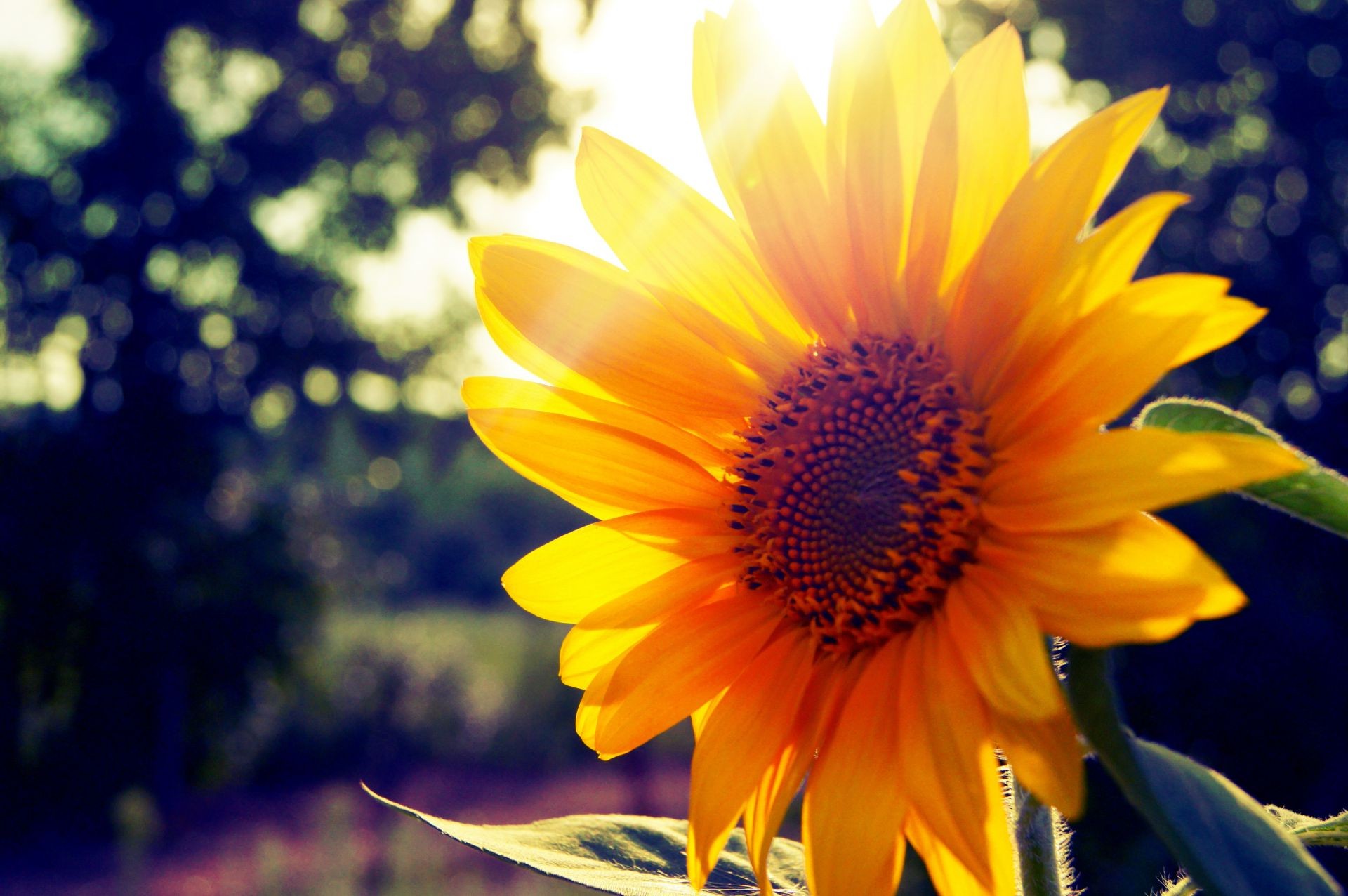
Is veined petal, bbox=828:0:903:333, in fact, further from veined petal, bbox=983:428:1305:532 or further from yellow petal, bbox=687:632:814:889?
yellow petal, bbox=687:632:814:889

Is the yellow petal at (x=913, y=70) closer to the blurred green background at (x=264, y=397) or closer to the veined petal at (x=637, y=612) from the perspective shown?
the veined petal at (x=637, y=612)

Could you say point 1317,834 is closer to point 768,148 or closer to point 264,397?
point 768,148

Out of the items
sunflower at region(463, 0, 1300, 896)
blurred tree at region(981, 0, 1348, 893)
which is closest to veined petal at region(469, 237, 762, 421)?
sunflower at region(463, 0, 1300, 896)

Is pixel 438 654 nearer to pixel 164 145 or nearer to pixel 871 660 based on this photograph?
pixel 164 145

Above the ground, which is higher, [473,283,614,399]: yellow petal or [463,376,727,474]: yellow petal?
[473,283,614,399]: yellow petal

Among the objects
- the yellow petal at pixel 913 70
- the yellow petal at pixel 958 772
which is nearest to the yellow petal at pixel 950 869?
the yellow petal at pixel 958 772

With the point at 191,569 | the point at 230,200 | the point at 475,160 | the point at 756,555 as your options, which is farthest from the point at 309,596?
the point at 756,555

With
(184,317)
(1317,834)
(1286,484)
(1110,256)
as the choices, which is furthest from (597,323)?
(184,317)
